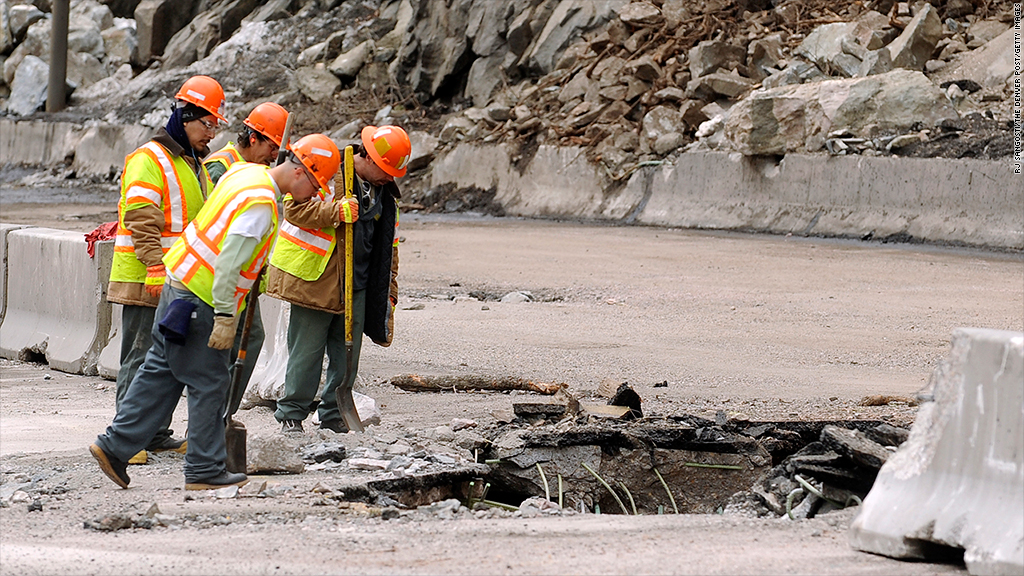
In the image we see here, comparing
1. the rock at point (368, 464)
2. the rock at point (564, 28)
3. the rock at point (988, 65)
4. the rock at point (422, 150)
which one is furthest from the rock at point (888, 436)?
the rock at point (564, 28)

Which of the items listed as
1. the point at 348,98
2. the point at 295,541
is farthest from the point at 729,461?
the point at 348,98

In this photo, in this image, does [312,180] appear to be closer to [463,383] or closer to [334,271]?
[334,271]

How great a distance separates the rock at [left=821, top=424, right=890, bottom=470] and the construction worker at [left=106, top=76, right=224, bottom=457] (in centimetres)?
332

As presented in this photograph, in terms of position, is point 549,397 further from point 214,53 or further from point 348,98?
point 214,53

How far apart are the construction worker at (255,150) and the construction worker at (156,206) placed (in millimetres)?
170

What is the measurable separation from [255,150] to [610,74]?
18.7 meters

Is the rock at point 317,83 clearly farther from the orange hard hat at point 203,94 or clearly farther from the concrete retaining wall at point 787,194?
the orange hard hat at point 203,94

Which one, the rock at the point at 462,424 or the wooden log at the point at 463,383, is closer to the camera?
the rock at the point at 462,424

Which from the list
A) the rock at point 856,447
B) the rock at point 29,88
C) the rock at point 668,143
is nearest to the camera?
the rock at point 856,447

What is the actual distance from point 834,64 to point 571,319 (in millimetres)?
11612

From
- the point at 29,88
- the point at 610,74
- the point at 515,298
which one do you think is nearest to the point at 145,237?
the point at 515,298

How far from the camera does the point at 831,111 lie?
19312 mm

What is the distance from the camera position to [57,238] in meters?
9.30

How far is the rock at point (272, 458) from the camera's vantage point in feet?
18.9
